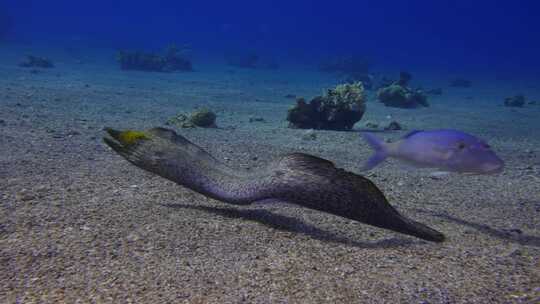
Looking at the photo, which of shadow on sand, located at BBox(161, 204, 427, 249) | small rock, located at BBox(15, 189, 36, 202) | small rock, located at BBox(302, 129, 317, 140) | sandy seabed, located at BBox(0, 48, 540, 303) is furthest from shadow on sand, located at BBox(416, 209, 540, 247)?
small rock, located at BBox(302, 129, 317, 140)

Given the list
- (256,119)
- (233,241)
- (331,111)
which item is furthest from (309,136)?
(233,241)

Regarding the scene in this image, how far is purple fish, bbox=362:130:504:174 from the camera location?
135 inches

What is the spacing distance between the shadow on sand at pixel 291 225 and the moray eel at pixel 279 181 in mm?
196

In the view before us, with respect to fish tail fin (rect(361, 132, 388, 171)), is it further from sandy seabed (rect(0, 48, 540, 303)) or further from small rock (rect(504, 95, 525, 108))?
small rock (rect(504, 95, 525, 108))

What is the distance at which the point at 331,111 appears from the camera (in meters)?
10.6

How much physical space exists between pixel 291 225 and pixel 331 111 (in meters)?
7.37

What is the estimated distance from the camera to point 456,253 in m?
3.12

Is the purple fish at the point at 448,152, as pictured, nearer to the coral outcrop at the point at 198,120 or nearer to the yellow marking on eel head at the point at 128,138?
the yellow marking on eel head at the point at 128,138

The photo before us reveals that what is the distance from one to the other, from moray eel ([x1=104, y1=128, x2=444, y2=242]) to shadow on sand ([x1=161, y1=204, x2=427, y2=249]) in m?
0.20

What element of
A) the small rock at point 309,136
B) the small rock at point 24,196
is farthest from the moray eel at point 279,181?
the small rock at point 309,136

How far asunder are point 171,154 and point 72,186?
1454mm

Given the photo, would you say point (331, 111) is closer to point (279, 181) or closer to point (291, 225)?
point (291, 225)

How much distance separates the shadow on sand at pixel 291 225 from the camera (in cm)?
330

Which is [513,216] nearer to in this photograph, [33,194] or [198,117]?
[33,194]
